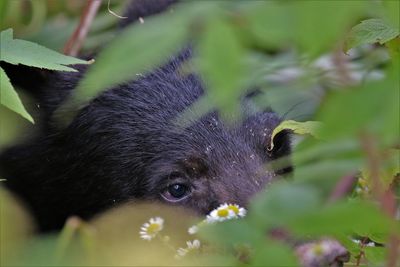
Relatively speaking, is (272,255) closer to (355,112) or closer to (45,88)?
(355,112)

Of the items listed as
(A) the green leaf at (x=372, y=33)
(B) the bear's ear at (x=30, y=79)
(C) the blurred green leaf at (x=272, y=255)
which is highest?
(C) the blurred green leaf at (x=272, y=255)

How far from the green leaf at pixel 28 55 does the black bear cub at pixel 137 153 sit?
29.1 inches

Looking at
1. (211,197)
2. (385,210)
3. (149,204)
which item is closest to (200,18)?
(385,210)

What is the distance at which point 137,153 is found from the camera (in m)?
2.74

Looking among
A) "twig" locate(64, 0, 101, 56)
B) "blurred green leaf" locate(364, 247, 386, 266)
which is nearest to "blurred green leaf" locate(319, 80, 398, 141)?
"blurred green leaf" locate(364, 247, 386, 266)

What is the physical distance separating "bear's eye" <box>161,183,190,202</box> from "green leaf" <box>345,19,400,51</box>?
0.86 meters

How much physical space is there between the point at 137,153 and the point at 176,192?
0.66 ft

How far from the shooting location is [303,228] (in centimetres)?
104

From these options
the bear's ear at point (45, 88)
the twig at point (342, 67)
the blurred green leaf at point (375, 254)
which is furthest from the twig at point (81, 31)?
the twig at point (342, 67)

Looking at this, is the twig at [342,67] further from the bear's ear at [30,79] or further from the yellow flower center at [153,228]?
the bear's ear at [30,79]

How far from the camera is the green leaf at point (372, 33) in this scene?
1.90 meters

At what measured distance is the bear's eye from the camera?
2631 millimetres

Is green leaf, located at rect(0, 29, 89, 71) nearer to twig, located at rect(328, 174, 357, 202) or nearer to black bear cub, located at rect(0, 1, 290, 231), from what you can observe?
black bear cub, located at rect(0, 1, 290, 231)

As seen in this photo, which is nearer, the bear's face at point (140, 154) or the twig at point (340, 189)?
the twig at point (340, 189)
